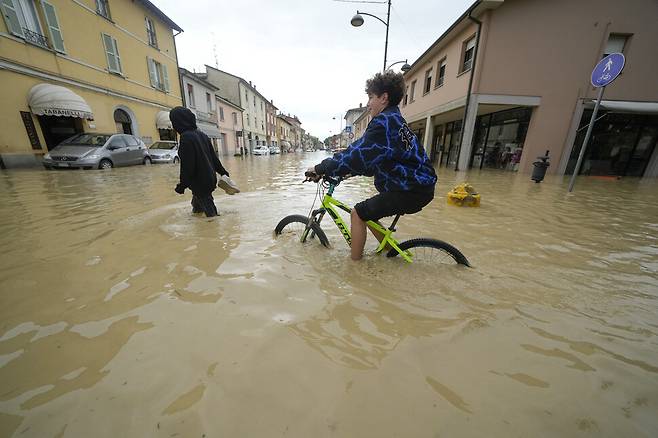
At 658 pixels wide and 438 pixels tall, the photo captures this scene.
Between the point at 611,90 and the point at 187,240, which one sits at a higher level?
the point at 611,90

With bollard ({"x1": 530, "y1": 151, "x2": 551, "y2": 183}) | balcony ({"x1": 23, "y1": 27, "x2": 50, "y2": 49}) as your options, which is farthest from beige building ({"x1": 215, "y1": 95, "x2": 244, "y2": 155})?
bollard ({"x1": 530, "y1": 151, "x2": 551, "y2": 183})

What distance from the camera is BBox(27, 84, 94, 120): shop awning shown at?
9.84m

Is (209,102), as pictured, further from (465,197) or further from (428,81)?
(465,197)

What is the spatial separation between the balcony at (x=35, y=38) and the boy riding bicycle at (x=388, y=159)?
49.5ft

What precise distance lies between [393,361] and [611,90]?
16.6m

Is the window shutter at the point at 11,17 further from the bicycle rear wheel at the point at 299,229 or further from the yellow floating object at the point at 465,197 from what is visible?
the yellow floating object at the point at 465,197

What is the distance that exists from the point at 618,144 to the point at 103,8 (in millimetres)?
25883

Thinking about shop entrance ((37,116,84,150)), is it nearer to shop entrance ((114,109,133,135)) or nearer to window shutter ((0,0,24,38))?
shop entrance ((114,109,133,135))

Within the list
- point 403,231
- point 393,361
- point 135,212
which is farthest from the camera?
point 135,212

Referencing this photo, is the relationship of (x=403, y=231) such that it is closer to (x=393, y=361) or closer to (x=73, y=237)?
(x=393, y=361)

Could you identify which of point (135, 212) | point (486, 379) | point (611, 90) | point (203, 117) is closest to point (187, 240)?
point (135, 212)

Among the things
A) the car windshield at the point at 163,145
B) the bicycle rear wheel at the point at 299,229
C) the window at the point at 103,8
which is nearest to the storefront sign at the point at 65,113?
the car windshield at the point at 163,145

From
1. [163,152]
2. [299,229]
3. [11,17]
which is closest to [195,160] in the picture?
[299,229]

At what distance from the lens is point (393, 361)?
1.50 meters
